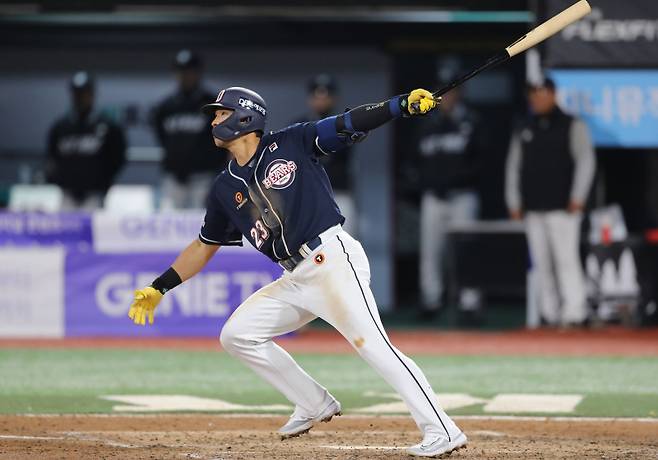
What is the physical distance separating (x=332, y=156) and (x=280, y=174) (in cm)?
653

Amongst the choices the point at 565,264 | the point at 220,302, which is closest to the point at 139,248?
the point at 220,302

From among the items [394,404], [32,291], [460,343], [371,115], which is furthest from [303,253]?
[32,291]

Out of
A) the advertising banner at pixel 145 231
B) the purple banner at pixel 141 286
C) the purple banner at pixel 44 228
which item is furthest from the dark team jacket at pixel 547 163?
the purple banner at pixel 44 228

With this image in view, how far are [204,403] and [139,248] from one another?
387cm

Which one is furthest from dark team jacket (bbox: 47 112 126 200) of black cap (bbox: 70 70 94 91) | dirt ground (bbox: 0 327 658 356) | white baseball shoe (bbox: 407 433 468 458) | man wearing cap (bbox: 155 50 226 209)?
white baseball shoe (bbox: 407 433 468 458)

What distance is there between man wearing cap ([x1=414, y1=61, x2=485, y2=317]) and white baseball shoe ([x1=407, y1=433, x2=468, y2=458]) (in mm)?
7041

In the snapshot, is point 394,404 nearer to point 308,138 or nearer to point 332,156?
point 308,138

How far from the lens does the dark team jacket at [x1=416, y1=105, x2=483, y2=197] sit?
12.8 meters

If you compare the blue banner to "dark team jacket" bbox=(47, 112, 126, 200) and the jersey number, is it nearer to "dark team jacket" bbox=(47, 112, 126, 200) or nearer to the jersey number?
→ "dark team jacket" bbox=(47, 112, 126, 200)

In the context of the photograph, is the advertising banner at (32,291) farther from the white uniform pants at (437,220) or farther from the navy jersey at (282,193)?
the navy jersey at (282,193)

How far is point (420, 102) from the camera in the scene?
5.75 meters

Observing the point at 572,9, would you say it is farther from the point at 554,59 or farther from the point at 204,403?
the point at 554,59

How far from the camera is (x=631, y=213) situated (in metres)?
14.9

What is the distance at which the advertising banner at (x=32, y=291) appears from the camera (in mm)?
11727
